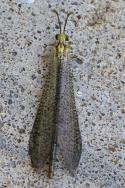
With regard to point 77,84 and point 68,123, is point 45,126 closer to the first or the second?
point 68,123

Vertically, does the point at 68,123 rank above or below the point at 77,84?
below

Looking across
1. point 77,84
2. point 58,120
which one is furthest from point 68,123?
point 77,84

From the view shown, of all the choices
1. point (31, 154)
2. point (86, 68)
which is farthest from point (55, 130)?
point (86, 68)

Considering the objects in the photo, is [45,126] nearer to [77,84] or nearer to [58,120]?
[58,120]

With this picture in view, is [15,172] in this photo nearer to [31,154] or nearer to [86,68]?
[31,154]
